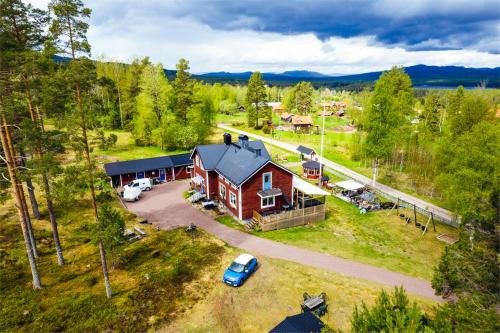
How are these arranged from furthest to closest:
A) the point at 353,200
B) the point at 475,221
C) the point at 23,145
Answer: the point at 353,200 < the point at 23,145 < the point at 475,221

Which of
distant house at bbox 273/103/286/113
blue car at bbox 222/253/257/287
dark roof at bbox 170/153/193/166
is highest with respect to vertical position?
distant house at bbox 273/103/286/113

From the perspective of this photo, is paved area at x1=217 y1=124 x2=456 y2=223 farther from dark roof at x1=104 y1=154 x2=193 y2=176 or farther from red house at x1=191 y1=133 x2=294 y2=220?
dark roof at x1=104 y1=154 x2=193 y2=176

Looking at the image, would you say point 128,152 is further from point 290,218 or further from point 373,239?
point 373,239

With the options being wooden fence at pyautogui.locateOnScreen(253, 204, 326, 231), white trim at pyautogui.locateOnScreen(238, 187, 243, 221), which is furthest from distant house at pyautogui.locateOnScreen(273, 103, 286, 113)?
white trim at pyautogui.locateOnScreen(238, 187, 243, 221)

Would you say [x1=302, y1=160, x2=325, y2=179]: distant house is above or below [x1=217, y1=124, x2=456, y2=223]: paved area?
above

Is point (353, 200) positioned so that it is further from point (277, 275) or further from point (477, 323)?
point (477, 323)

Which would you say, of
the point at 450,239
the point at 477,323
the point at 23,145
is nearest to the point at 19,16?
the point at 23,145

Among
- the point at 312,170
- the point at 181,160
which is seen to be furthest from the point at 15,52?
the point at 312,170
